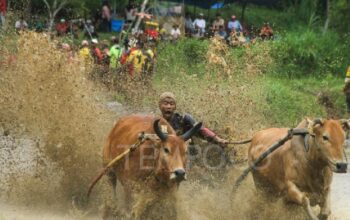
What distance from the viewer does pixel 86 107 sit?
11383 mm

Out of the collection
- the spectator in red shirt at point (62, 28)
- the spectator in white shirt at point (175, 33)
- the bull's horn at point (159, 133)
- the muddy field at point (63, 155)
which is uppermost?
the bull's horn at point (159, 133)

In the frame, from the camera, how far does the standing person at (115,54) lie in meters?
17.7

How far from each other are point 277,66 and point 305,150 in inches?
472

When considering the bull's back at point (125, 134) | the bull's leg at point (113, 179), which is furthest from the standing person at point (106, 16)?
the bull's leg at point (113, 179)

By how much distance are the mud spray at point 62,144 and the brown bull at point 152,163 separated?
2.32 feet

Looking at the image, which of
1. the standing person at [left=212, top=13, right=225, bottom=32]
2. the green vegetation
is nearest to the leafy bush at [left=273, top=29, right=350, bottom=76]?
the green vegetation

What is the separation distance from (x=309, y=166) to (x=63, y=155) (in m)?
3.37

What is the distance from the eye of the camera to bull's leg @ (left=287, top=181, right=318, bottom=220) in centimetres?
856

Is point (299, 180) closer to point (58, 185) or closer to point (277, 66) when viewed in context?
point (58, 185)

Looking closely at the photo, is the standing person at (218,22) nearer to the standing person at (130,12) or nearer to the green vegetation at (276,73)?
the green vegetation at (276,73)

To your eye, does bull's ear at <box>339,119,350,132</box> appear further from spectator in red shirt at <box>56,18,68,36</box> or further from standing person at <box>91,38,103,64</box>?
spectator in red shirt at <box>56,18,68,36</box>

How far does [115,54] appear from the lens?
18.7m

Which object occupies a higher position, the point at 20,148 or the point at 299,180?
the point at 299,180

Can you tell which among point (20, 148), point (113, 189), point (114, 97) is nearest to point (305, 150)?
point (113, 189)
